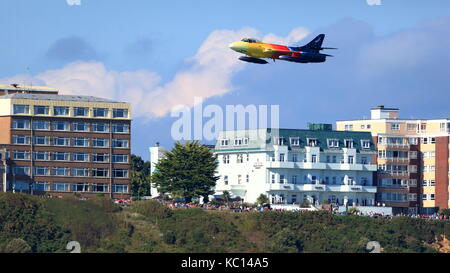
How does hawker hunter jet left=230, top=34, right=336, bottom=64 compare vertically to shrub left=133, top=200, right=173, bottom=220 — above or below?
above

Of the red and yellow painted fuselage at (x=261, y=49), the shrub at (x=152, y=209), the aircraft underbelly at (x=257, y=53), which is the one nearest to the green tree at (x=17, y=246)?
the shrub at (x=152, y=209)

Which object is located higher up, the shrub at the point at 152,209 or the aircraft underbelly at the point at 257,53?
the aircraft underbelly at the point at 257,53

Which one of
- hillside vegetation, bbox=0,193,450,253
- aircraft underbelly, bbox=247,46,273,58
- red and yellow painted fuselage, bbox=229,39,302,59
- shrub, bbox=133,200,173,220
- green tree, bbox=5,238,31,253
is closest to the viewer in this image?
aircraft underbelly, bbox=247,46,273,58

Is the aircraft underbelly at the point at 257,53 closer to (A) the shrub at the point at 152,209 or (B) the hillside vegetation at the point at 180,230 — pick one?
(B) the hillside vegetation at the point at 180,230

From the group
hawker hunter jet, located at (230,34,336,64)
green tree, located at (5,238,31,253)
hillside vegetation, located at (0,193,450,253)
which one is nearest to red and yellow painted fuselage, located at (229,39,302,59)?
hawker hunter jet, located at (230,34,336,64)

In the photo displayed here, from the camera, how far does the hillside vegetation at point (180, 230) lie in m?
169

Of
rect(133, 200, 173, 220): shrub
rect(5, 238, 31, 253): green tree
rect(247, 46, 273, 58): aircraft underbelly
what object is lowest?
rect(5, 238, 31, 253): green tree

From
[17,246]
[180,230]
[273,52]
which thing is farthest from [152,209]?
[273,52]

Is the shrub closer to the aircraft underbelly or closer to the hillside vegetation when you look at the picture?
the hillside vegetation

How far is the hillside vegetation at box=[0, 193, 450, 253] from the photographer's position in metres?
169

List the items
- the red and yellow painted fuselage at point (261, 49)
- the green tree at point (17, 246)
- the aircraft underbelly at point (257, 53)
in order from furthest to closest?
the green tree at point (17, 246), the red and yellow painted fuselage at point (261, 49), the aircraft underbelly at point (257, 53)

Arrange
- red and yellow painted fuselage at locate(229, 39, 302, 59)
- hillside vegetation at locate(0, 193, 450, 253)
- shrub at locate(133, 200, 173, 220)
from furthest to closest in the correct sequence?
shrub at locate(133, 200, 173, 220), hillside vegetation at locate(0, 193, 450, 253), red and yellow painted fuselage at locate(229, 39, 302, 59)

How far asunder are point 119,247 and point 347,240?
37.3 meters
